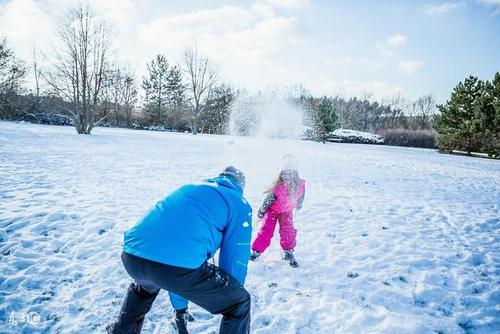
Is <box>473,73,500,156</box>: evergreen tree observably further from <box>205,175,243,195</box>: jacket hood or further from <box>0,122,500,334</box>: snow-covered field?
<box>205,175,243,195</box>: jacket hood

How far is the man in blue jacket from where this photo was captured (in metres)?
1.95

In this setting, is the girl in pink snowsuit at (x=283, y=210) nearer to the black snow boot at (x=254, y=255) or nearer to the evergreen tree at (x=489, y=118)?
the black snow boot at (x=254, y=255)

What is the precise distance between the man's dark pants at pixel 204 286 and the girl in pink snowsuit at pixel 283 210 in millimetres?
2335

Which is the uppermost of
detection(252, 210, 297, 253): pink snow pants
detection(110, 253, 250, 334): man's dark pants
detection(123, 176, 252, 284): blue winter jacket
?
detection(123, 176, 252, 284): blue winter jacket

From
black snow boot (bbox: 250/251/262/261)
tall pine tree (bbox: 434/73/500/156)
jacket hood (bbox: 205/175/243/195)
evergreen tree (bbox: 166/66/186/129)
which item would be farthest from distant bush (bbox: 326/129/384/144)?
jacket hood (bbox: 205/175/243/195)

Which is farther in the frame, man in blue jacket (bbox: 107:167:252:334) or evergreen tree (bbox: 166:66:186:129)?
evergreen tree (bbox: 166:66:186:129)

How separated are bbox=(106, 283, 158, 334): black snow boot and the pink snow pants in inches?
94.0

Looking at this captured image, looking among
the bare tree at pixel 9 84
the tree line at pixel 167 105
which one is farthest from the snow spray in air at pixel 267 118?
the bare tree at pixel 9 84

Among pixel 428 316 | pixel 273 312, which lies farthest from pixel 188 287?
pixel 428 316

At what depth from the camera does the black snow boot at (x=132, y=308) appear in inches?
92.7

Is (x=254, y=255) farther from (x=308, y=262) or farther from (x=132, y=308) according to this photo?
(x=132, y=308)

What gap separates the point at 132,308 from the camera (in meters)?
2.36

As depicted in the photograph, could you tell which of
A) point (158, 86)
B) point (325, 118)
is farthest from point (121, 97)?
point (325, 118)

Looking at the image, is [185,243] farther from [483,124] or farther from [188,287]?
[483,124]
